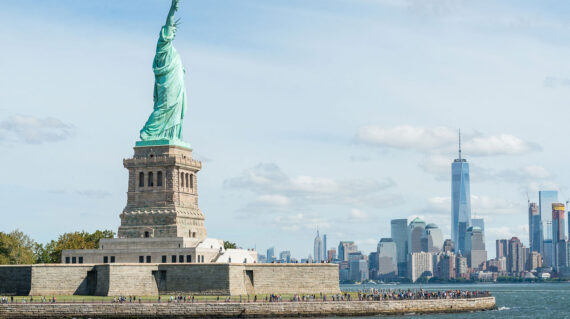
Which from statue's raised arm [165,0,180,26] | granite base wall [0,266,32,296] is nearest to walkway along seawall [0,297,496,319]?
granite base wall [0,266,32,296]

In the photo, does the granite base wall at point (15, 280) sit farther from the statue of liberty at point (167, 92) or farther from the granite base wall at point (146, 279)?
the statue of liberty at point (167, 92)

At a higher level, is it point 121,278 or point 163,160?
point 163,160

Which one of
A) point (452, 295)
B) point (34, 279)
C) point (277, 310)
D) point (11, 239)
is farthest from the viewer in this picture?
point (11, 239)

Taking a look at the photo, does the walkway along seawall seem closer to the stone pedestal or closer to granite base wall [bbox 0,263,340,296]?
granite base wall [bbox 0,263,340,296]

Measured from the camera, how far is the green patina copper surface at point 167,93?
10825 cm

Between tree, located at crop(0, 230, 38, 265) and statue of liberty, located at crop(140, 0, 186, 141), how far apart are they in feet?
74.0

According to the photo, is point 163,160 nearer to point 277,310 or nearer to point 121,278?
point 121,278

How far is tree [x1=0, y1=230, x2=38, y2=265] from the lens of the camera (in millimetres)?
116125

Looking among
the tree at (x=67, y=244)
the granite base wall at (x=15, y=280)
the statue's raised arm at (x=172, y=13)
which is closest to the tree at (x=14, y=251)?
the tree at (x=67, y=244)

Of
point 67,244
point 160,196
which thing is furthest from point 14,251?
point 160,196

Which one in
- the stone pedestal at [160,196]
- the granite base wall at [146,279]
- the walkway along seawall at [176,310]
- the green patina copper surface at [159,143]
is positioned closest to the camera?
the walkway along seawall at [176,310]

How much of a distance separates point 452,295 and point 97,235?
4738 cm

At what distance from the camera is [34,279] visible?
9638cm

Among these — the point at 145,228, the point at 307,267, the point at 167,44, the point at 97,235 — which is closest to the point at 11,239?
the point at 97,235
